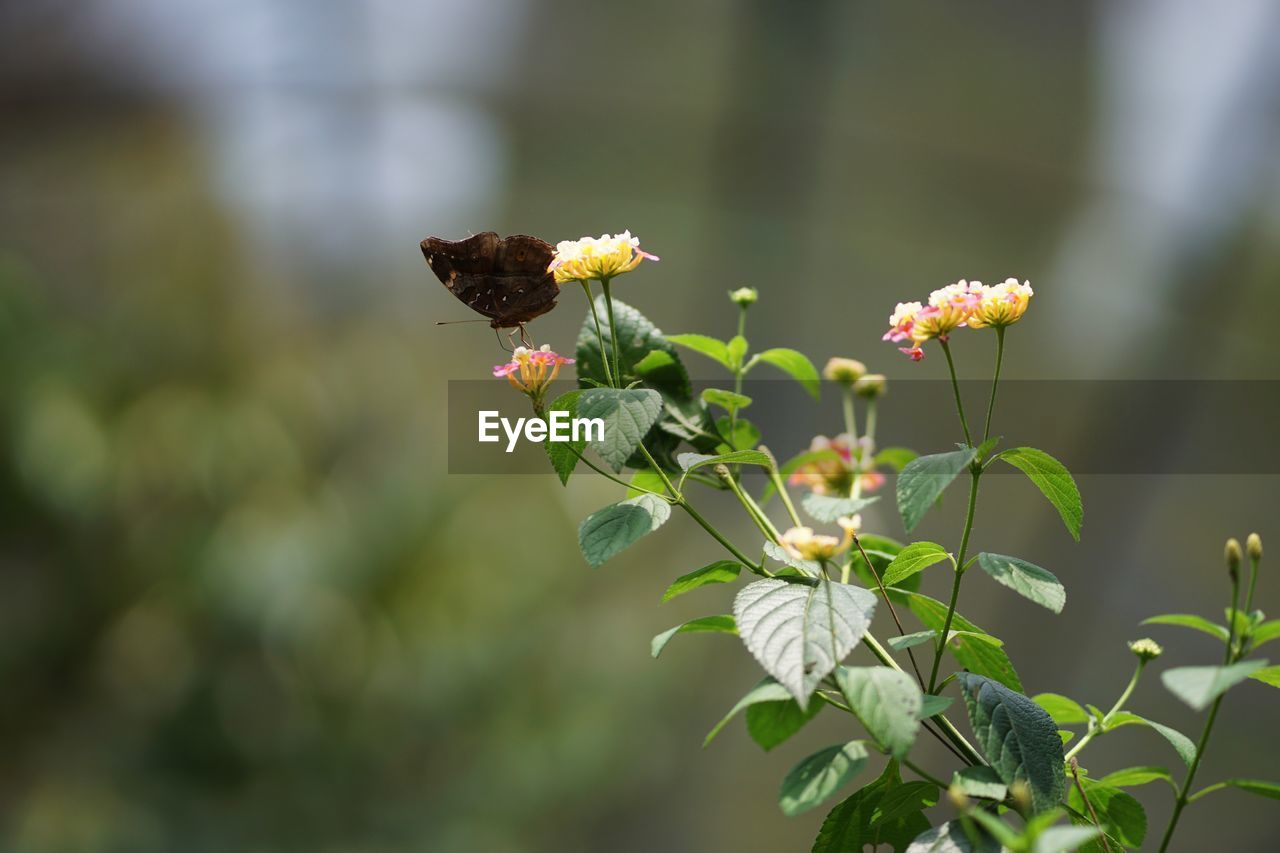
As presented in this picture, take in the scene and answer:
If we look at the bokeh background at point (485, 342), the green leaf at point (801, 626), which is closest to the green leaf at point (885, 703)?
the green leaf at point (801, 626)

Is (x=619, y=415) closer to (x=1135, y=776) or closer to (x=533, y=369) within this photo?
(x=533, y=369)

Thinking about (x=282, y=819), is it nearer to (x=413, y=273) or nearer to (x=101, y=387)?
(x=101, y=387)

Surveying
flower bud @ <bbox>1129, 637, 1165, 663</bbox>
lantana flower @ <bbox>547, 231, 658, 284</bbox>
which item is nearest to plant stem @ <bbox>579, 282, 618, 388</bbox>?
lantana flower @ <bbox>547, 231, 658, 284</bbox>

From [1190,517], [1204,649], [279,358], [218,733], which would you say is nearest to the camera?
[1204,649]

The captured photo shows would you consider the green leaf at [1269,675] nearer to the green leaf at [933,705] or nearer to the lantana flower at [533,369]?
the green leaf at [933,705]

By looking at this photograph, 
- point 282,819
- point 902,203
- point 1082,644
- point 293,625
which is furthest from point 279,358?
point 1082,644

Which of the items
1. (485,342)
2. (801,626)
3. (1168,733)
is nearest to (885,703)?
(801,626)
